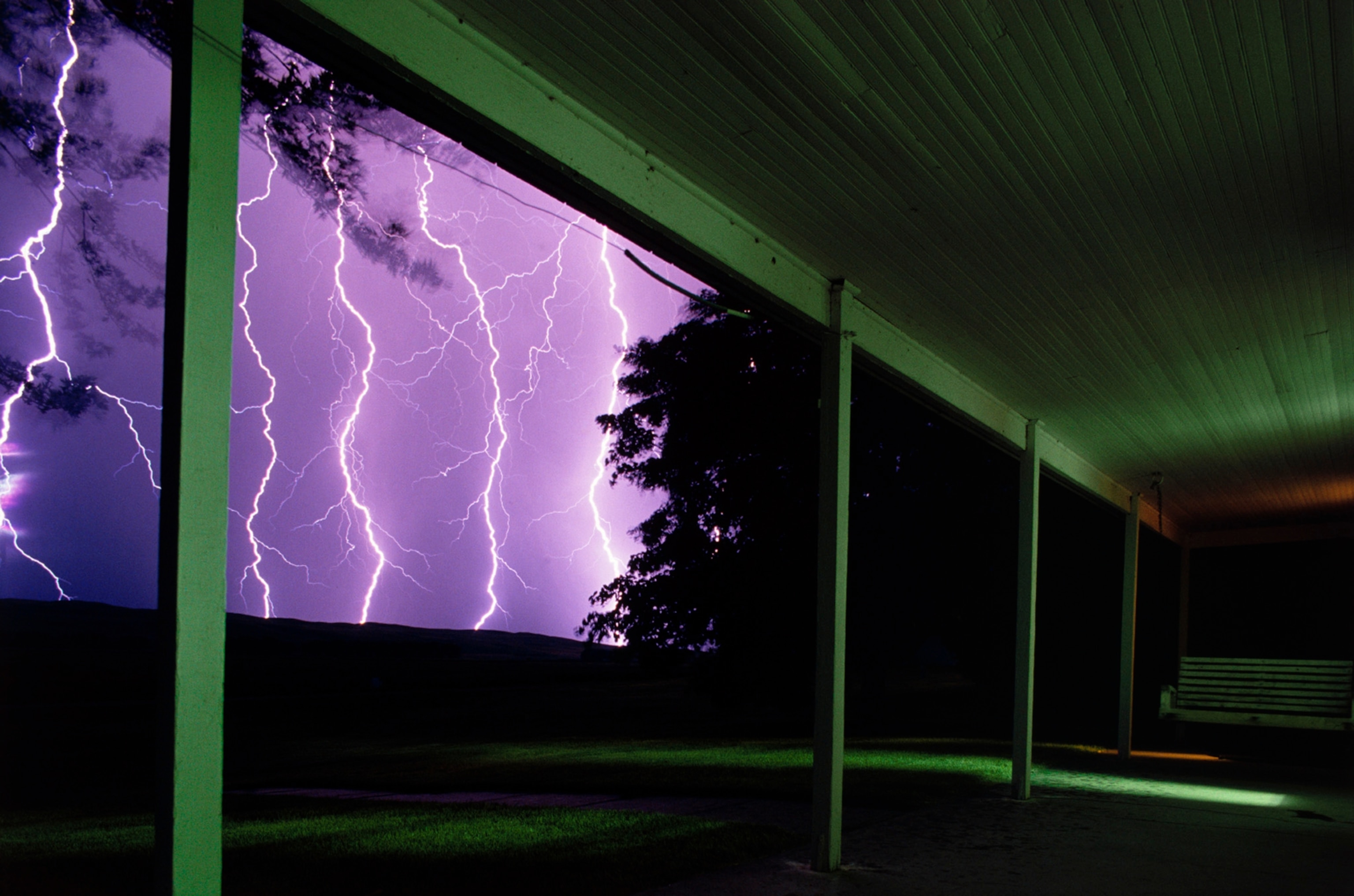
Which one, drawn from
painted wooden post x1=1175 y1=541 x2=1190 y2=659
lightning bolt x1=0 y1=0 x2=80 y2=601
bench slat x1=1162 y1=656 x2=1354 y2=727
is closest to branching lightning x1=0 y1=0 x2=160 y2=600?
lightning bolt x1=0 y1=0 x2=80 y2=601

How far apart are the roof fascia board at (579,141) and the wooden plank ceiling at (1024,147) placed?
6 cm

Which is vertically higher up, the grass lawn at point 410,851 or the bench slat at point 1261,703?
the grass lawn at point 410,851

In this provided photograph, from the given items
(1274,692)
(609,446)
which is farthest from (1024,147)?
(609,446)

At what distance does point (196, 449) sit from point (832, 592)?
11.6ft

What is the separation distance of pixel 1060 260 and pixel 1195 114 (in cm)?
141

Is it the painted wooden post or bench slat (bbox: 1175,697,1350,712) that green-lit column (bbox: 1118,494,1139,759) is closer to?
bench slat (bbox: 1175,697,1350,712)

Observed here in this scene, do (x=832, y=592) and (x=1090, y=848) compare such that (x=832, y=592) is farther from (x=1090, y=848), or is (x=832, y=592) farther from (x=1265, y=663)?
(x=1265, y=663)

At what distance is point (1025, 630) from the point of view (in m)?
7.39

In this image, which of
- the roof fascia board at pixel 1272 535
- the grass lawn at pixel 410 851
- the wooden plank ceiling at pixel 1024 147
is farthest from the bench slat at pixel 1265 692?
the grass lawn at pixel 410 851

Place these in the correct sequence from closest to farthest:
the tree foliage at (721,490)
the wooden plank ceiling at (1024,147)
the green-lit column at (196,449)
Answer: the green-lit column at (196,449), the wooden plank ceiling at (1024,147), the tree foliage at (721,490)

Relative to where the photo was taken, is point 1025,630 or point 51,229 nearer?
point 1025,630

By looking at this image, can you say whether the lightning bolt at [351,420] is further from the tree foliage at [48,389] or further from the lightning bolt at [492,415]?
the tree foliage at [48,389]

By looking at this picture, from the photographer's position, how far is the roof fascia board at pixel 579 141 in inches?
Answer: 95.6

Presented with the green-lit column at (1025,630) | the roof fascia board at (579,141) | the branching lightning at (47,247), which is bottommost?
the green-lit column at (1025,630)
